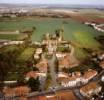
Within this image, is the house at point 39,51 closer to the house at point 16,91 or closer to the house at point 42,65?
the house at point 42,65

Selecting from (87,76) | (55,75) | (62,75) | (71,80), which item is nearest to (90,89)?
(87,76)

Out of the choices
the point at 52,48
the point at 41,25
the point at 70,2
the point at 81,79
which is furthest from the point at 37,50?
the point at 70,2

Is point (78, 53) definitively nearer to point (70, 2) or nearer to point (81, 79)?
point (81, 79)

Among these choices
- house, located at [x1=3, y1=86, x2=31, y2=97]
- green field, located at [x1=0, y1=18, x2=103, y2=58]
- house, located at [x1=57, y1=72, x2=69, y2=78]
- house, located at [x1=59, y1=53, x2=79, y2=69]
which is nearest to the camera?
house, located at [x1=3, y1=86, x2=31, y2=97]

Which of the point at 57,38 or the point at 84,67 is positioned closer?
the point at 84,67

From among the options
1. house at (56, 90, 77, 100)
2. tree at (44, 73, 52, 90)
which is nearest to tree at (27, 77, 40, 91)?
tree at (44, 73, 52, 90)

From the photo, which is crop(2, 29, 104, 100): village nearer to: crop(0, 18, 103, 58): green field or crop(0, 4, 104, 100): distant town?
crop(0, 4, 104, 100): distant town
